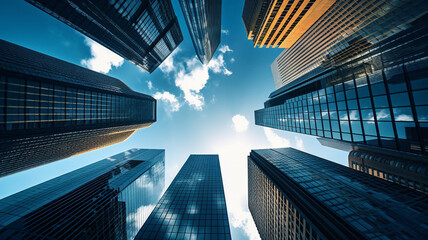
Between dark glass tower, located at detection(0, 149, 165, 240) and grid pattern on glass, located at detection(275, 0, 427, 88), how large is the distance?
245 ft

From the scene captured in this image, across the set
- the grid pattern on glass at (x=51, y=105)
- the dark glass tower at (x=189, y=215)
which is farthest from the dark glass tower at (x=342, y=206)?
the grid pattern on glass at (x=51, y=105)

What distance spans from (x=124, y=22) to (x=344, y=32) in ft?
335

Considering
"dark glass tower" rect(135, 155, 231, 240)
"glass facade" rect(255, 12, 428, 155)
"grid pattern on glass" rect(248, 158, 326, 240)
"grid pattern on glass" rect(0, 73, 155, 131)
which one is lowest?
"grid pattern on glass" rect(248, 158, 326, 240)

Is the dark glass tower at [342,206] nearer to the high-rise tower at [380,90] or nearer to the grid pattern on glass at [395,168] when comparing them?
the high-rise tower at [380,90]

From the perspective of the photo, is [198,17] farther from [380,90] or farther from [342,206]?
[342,206]

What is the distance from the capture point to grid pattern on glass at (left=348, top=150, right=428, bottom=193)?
34.3 m

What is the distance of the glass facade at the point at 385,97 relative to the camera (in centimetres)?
1286

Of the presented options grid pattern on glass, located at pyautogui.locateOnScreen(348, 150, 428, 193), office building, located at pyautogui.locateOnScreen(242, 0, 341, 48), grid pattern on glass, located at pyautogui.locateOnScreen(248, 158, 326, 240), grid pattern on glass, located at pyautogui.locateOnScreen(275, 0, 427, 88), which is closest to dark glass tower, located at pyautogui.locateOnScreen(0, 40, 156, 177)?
grid pattern on glass, located at pyautogui.locateOnScreen(248, 158, 326, 240)

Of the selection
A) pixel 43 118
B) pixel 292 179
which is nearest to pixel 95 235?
pixel 43 118

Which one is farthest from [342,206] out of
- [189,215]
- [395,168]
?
[395,168]

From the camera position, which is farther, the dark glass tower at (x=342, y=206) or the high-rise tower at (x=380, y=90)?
the dark glass tower at (x=342, y=206)

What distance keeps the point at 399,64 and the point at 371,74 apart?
8.23 feet

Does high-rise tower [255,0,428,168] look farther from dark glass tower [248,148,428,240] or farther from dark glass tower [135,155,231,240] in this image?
dark glass tower [135,155,231,240]

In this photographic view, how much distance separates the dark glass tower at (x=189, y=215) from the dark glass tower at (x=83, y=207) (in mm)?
22394
